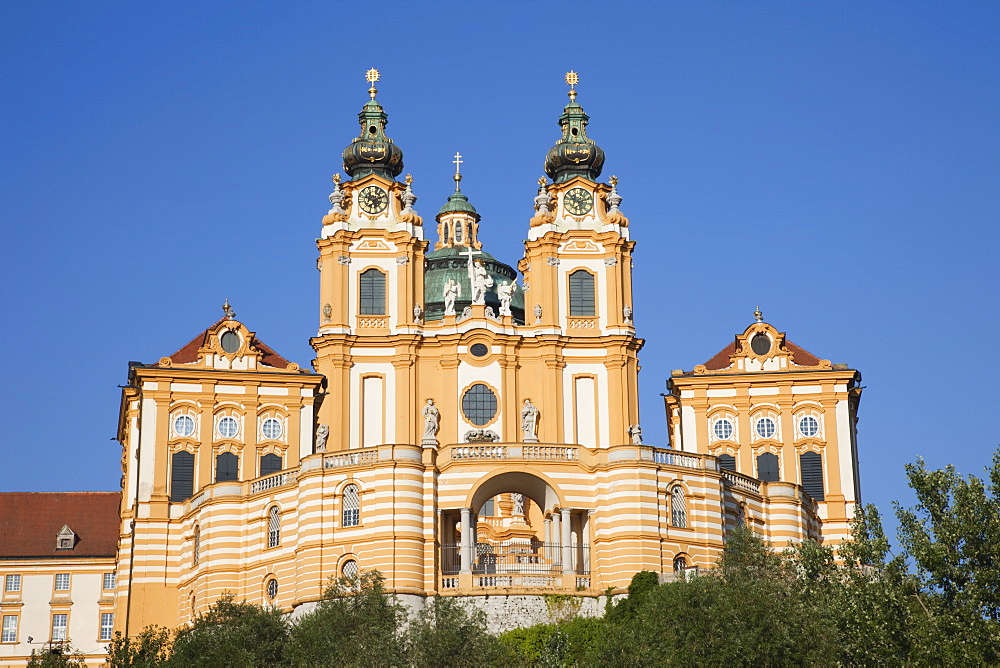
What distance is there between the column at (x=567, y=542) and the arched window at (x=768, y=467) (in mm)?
20181

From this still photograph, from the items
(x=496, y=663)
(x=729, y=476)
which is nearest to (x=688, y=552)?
(x=729, y=476)

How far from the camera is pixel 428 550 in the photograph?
244 ft

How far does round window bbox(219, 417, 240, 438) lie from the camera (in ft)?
301

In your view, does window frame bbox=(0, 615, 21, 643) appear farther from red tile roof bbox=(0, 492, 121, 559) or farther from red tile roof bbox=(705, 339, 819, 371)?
red tile roof bbox=(705, 339, 819, 371)

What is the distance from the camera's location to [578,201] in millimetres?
96625

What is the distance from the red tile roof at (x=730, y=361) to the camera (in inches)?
3767

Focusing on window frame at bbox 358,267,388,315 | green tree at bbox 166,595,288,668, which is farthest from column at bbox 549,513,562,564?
window frame at bbox 358,267,388,315

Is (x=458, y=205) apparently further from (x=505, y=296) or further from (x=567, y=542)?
(x=567, y=542)

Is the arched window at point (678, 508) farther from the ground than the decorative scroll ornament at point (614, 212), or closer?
closer

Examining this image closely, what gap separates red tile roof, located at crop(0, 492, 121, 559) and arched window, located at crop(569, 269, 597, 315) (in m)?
28.8

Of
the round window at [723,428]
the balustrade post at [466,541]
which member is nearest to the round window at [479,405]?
the round window at [723,428]

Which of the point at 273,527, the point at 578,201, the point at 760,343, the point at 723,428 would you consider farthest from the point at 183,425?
the point at 760,343

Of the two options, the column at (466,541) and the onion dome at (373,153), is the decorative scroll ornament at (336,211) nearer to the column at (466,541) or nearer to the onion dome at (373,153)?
the onion dome at (373,153)

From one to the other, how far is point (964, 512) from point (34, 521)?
64.1 metres
